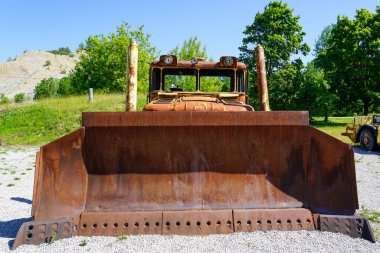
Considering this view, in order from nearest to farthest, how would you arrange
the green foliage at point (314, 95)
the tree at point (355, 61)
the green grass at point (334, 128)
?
the green grass at point (334, 128) < the tree at point (355, 61) < the green foliage at point (314, 95)

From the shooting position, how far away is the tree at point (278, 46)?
3275cm

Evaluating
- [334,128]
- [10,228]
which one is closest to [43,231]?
[10,228]

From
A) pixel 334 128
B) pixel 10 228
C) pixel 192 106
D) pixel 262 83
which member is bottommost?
pixel 334 128

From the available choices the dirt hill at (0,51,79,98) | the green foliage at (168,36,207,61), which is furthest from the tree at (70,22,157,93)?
the dirt hill at (0,51,79,98)

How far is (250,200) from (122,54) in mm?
31878

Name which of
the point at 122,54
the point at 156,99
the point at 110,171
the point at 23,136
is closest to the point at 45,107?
the point at 23,136

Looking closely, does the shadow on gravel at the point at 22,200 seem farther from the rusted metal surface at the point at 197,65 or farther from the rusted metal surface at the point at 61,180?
the rusted metal surface at the point at 197,65

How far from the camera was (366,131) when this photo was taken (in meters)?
14.3

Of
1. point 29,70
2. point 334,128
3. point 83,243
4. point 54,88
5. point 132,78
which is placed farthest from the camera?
point 29,70

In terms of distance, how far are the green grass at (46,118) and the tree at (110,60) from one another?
33.6ft

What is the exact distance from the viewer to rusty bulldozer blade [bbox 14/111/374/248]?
390 cm

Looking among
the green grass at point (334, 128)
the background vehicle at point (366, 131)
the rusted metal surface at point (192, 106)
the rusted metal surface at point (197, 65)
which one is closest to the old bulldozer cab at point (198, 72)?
the rusted metal surface at point (197, 65)

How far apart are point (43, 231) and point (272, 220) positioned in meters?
2.52

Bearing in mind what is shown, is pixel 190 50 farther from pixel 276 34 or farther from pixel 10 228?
pixel 10 228
